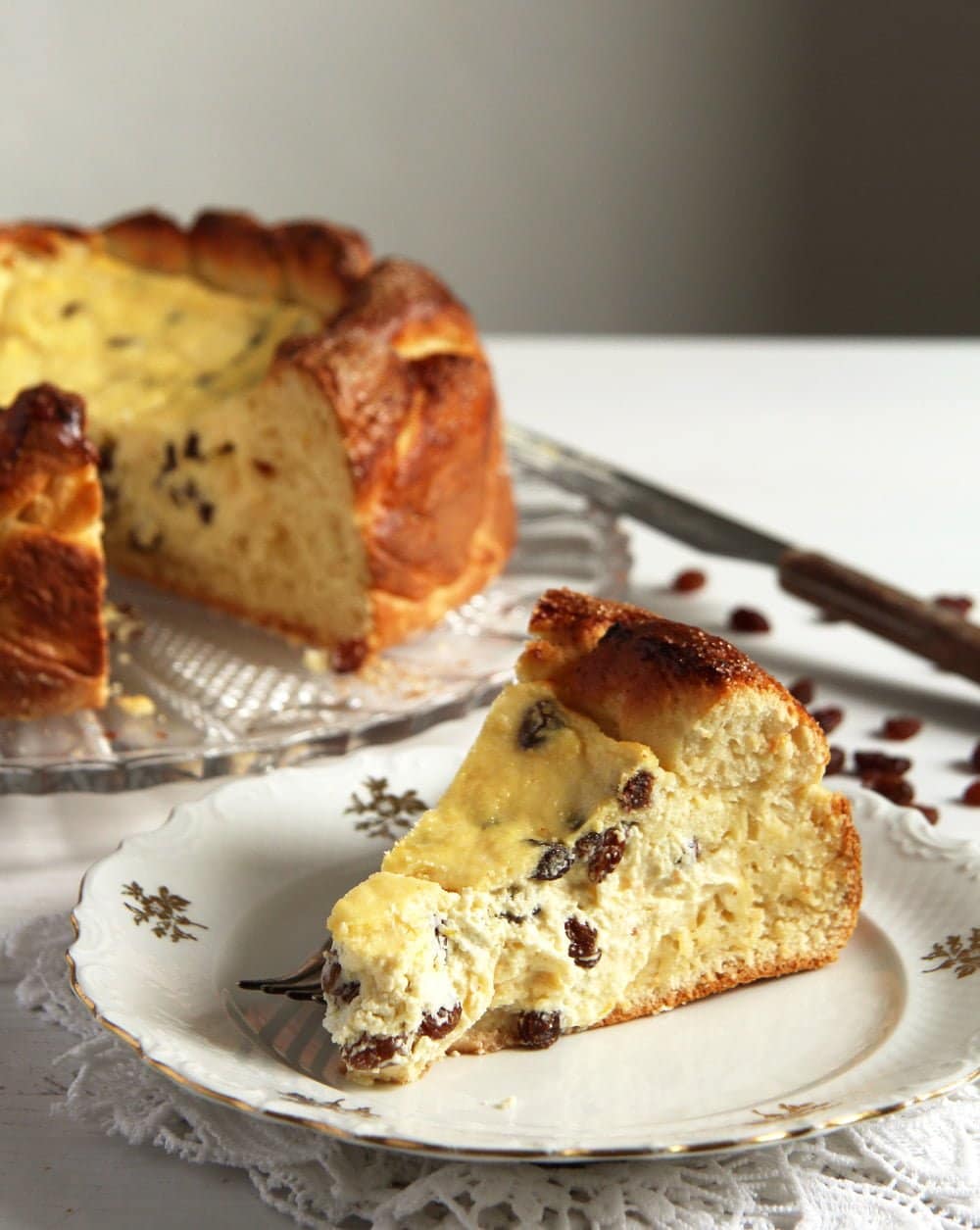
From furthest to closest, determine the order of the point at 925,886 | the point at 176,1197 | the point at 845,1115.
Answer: the point at 925,886, the point at 176,1197, the point at 845,1115

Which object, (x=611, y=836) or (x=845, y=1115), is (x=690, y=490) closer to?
(x=611, y=836)

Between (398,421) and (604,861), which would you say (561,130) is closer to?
(398,421)

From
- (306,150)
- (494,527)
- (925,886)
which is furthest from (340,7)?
(925,886)

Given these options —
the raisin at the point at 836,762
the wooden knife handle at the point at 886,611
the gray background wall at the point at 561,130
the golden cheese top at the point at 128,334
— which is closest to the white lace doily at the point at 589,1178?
the raisin at the point at 836,762

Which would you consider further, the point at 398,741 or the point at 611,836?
the point at 398,741

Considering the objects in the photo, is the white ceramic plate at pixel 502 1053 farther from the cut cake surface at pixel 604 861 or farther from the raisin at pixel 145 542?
the raisin at pixel 145 542

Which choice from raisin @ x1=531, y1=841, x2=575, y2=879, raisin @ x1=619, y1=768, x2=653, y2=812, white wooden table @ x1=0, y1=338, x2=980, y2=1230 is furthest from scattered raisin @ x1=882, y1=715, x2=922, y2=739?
raisin @ x1=531, y1=841, x2=575, y2=879
